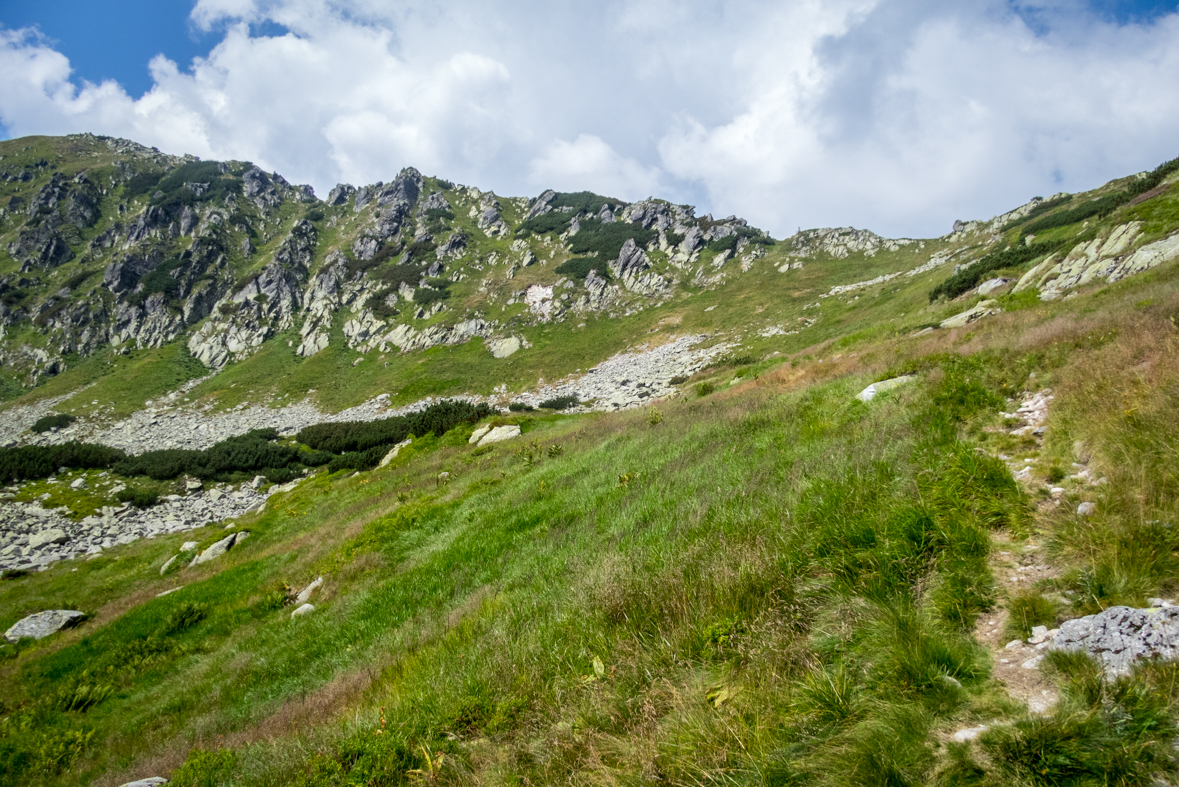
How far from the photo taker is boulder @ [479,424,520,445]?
2616 centimetres

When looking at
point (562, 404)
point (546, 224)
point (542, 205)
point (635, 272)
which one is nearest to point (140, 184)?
point (542, 205)

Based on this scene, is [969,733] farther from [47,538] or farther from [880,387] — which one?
[47,538]

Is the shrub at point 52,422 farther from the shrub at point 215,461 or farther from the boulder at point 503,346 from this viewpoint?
the boulder at point 503,346

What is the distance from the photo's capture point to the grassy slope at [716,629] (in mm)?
2826

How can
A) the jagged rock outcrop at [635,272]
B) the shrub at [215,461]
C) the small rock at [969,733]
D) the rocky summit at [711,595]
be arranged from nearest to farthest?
the small rock at [969,733]
the rocky summit at [711,595]
the shrub at [215,461]
the jagged rock outcrop at [635,272]

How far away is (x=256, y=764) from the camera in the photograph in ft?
15.4

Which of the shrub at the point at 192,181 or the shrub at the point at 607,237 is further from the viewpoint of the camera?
the shrub at the point at 192,181

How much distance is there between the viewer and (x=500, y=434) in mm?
26656

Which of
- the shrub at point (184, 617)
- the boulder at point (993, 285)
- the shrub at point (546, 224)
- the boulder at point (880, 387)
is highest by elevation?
the shrub at point (546, 224)

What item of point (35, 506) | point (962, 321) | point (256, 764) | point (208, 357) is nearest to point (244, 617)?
point (256, 764)

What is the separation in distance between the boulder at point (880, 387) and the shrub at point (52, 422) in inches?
3867

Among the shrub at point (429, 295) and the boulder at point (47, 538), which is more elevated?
the shrub at point (429, 295)

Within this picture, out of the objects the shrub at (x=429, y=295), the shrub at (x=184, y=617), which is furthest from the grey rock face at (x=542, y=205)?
the shrub at (x=184, y=617)

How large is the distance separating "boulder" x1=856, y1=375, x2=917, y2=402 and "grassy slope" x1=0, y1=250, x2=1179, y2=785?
60cm
